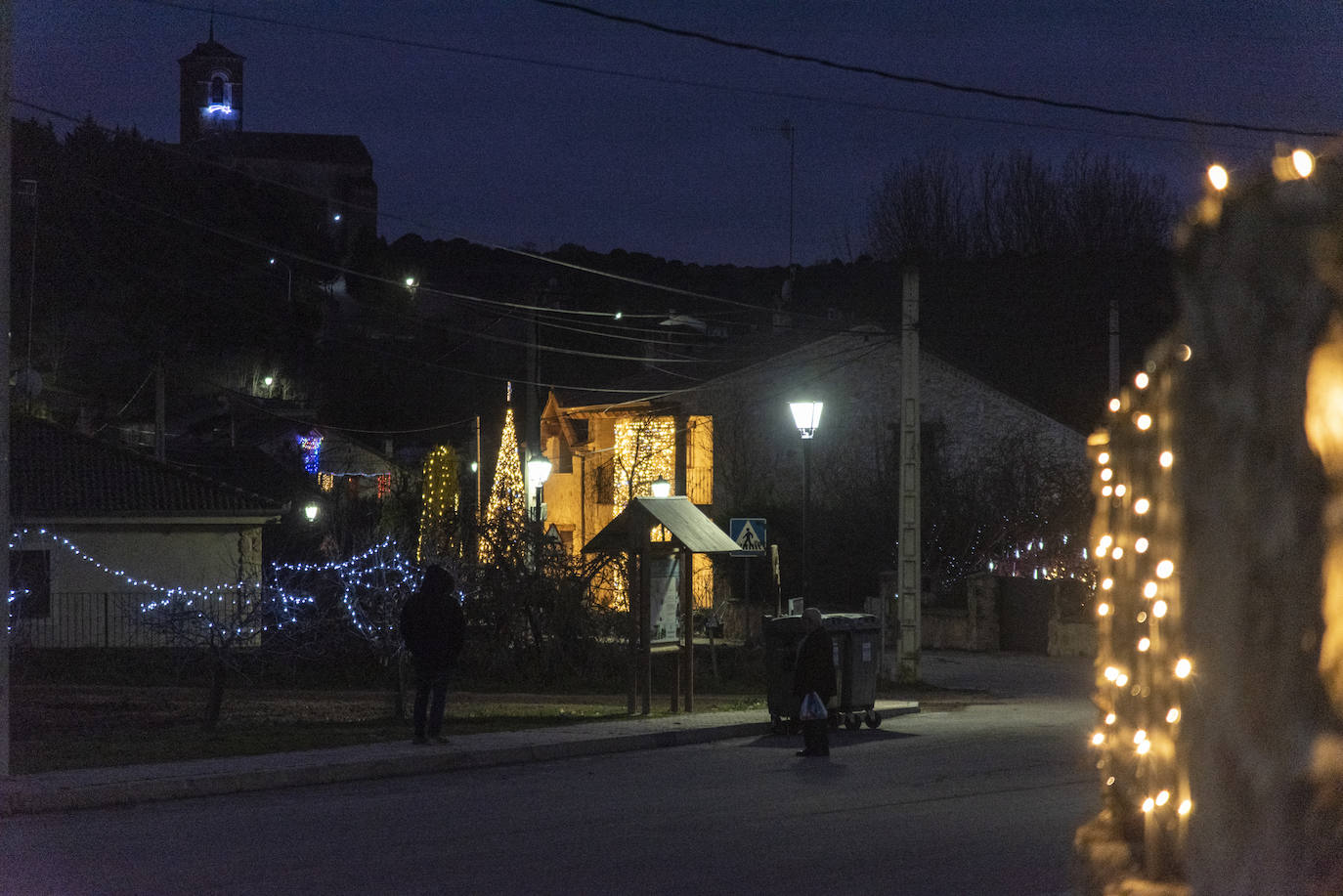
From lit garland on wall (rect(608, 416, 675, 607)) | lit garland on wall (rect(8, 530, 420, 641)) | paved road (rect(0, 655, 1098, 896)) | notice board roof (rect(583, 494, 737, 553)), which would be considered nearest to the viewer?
paved road (rect(0, 655, 1098, 896))

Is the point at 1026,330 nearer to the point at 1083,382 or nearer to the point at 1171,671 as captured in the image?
the point at 1083,382

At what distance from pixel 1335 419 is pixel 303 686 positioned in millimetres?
22894

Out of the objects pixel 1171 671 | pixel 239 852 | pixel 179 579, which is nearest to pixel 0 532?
pixel 239 852

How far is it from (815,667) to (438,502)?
1498 cm

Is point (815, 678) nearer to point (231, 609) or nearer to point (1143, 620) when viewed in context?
point (1143, 620)

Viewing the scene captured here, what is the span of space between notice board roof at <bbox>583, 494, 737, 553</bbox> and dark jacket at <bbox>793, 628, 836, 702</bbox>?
3.24m

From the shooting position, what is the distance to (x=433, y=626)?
14820 mm

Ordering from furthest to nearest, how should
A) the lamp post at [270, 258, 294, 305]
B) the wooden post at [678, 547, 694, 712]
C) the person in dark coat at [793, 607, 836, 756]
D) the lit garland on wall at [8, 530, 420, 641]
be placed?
the lamp post at [270, 258, 294, 305] → the lit garland on wall at [8, 530, 420, 641] → the wooden post at [678, 547, 694, 712] → the person in dark coat at [793, 607, 836, 756]

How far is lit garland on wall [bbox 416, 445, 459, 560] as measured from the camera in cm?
2380

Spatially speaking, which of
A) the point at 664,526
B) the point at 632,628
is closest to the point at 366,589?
the point at 632,628

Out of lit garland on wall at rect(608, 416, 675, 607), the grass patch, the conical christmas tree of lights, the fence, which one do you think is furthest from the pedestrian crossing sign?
lit garland on wall at rect(608, 416, 675, 607)

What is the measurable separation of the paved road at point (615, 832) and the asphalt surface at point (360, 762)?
294mm

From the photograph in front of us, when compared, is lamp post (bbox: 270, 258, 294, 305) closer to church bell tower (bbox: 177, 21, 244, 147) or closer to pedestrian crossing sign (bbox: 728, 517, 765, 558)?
pedestrian crossing sign (bbox: 728, 517, 765, 558)

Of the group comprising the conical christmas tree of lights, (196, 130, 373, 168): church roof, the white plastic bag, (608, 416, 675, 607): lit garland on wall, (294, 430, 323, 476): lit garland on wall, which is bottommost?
the white plastic bag
